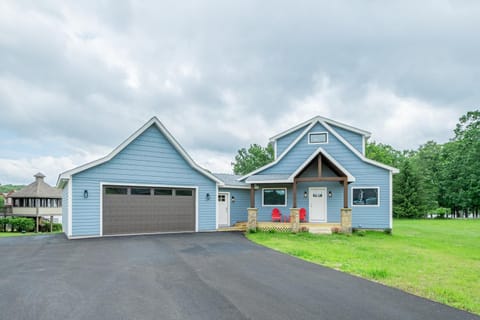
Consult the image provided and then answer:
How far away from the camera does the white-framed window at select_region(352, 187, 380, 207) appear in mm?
15609

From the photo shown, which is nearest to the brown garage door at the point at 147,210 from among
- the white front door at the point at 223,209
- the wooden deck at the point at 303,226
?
the wooden deck at the point at 303,226

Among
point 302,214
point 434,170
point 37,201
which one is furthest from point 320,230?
point 434,170

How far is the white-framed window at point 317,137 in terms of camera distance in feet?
55.0

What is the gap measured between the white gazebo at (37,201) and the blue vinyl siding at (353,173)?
26.8 m

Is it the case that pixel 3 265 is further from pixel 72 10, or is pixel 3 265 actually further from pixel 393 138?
pixel 393 138

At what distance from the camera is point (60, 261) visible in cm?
754

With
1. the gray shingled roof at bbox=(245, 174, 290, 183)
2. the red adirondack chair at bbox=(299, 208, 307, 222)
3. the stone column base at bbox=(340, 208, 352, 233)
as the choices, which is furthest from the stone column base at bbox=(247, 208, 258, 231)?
the stone column base at bbox=(340, 208, 352, 233)

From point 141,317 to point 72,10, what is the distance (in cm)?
1215

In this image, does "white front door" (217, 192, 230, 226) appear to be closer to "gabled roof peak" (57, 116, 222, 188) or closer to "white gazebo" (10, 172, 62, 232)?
"gabled roof peak" (57, 116, 222, 188)

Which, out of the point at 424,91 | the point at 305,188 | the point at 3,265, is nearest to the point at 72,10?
the point at 3,265

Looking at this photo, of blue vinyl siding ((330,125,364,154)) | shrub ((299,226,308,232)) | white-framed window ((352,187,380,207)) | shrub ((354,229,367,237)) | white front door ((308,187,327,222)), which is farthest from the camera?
blue vinyl siding ((330,125,364,154))

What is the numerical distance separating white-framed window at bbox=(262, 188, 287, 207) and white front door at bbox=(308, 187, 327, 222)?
142 centimetres

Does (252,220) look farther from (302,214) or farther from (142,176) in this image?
(142,176)

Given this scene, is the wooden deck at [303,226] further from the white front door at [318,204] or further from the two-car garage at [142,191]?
the two-car garage at [142,191]
